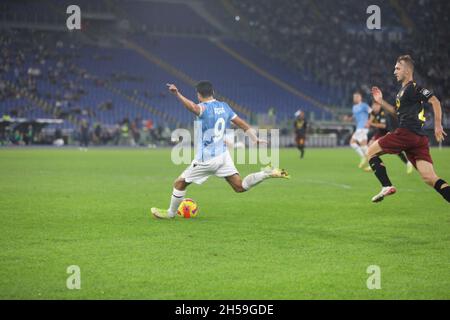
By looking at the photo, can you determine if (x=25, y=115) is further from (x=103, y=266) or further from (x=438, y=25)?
(x=103, y=266)

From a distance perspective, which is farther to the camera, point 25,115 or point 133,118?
point 133,118

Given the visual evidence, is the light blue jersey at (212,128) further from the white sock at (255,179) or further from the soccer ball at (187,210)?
the soccer ball at (187,210)

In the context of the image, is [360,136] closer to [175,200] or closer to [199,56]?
[175,200]

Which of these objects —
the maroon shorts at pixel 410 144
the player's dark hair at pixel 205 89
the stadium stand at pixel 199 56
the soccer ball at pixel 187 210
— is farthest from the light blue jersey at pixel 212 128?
the stadium stand at pixel 199 56

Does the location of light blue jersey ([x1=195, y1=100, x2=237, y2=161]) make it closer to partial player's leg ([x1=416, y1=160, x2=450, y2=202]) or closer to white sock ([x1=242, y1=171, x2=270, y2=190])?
white sock ([x1=242, y1=171, x2=270, y2=190])

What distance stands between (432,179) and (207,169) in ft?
12.0

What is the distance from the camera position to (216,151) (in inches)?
474

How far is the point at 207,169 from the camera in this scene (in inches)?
473

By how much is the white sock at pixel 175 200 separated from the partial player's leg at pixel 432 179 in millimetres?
3915

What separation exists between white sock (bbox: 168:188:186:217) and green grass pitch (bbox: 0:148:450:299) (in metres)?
0.20

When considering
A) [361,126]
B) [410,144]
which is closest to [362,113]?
[361,126]

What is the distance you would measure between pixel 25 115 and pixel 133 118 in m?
8.33

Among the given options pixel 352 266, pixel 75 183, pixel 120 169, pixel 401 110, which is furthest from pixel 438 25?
pixel 352 266

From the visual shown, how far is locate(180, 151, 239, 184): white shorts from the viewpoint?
12.0 m
